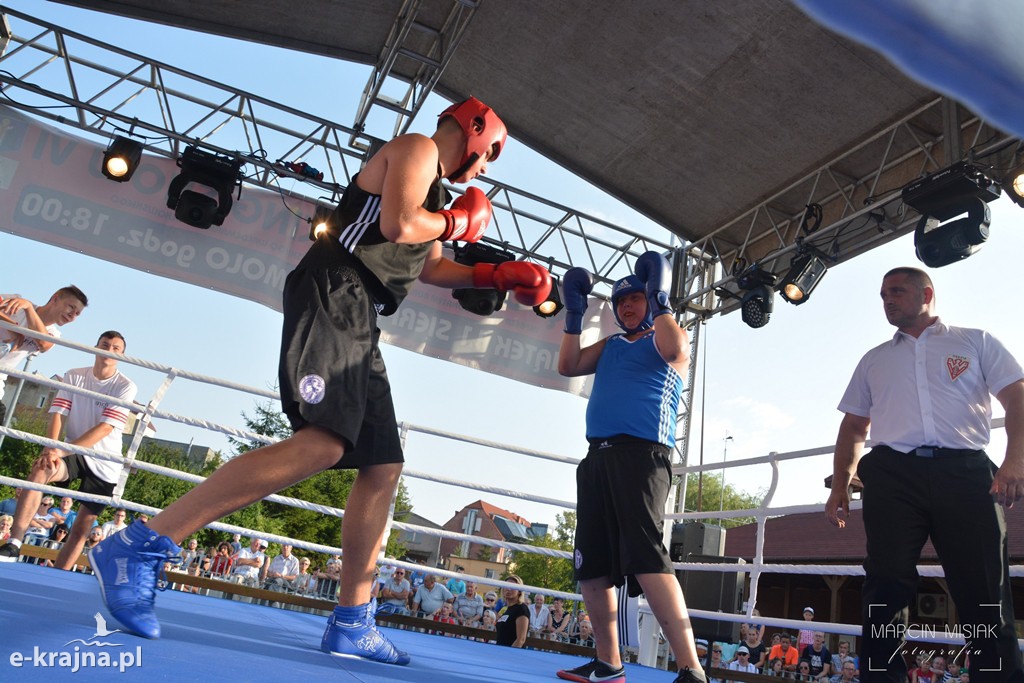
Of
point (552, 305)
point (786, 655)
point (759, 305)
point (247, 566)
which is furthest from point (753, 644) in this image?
point (247, 566)

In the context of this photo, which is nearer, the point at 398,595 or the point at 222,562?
the point at 398,595

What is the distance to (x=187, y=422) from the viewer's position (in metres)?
3.35

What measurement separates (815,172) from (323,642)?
5.29 m

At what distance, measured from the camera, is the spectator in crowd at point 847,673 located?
7.41 metres

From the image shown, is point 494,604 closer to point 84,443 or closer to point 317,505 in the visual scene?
point 84,443

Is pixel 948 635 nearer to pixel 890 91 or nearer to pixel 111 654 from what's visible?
pixel 111 654

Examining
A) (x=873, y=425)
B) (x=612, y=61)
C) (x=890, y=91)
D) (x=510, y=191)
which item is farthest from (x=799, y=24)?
(x=873, y=425)

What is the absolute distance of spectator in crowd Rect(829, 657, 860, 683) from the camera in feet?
24.3

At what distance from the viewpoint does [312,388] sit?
5.01ft

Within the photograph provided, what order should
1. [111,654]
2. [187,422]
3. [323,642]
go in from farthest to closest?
[187,422]
[323,642]
[111,654]

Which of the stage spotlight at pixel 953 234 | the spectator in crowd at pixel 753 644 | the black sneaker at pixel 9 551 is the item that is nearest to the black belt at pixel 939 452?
the stage spotlight at pixel 953 234

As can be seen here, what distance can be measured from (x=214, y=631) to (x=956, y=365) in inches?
86.8

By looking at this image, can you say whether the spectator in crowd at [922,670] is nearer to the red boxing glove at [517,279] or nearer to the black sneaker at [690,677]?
the black sneaker at [690,677]

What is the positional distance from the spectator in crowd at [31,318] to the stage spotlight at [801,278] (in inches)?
192
